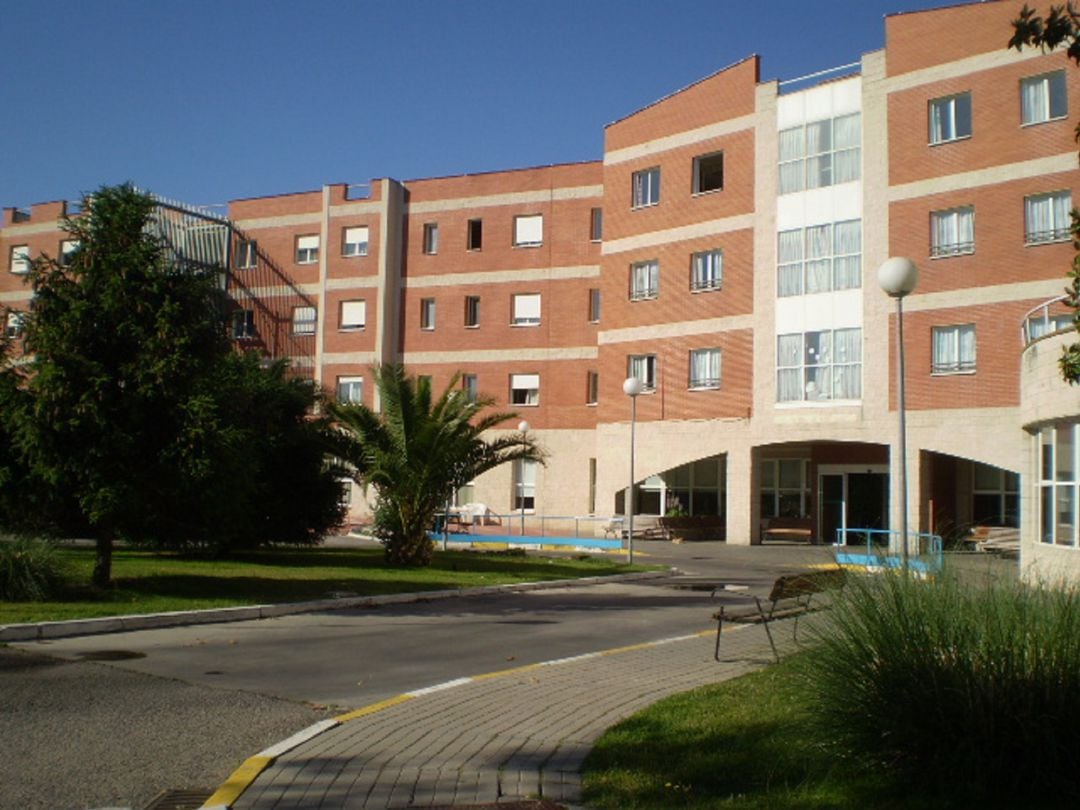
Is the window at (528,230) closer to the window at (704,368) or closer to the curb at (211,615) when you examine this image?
the window at (704,368)

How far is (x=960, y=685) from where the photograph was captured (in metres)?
5.48

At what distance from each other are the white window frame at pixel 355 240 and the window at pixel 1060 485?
32.5 metres

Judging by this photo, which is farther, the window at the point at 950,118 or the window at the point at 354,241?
the window at the point at 354,241

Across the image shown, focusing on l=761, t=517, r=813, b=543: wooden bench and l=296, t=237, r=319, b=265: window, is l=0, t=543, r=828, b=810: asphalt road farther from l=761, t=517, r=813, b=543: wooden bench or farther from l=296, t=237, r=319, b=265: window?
l=296, t=237, r=319, b=265: window

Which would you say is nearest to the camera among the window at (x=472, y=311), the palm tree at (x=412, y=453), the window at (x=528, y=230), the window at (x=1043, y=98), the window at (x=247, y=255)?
Answer: the palm tree at (x=412, y=453)

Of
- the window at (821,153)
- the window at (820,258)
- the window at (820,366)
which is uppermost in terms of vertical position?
the window at (821,153)

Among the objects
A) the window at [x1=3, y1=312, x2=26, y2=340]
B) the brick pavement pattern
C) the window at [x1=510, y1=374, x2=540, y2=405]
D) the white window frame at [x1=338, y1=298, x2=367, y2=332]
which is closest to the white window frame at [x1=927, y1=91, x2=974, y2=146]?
the window at [x1=510, y1=374, x2=540, y2=405]

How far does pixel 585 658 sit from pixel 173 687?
391cm

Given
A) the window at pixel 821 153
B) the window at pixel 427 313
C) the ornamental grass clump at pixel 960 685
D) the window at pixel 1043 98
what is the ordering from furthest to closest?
the window at pixel 427 313 → the window at pixel 821 153 → the window at pixel 1043 98 → the ornamental grass clump at pixel 960 685

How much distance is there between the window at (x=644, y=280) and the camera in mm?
36656

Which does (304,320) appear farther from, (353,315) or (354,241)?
(354,241)

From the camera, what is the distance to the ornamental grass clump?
5270mm

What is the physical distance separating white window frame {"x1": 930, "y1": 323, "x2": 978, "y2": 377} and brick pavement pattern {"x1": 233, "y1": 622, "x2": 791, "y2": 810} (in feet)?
70.7

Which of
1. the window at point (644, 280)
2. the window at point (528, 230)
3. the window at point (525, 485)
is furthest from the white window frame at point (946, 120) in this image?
the window at point (525, 485)
